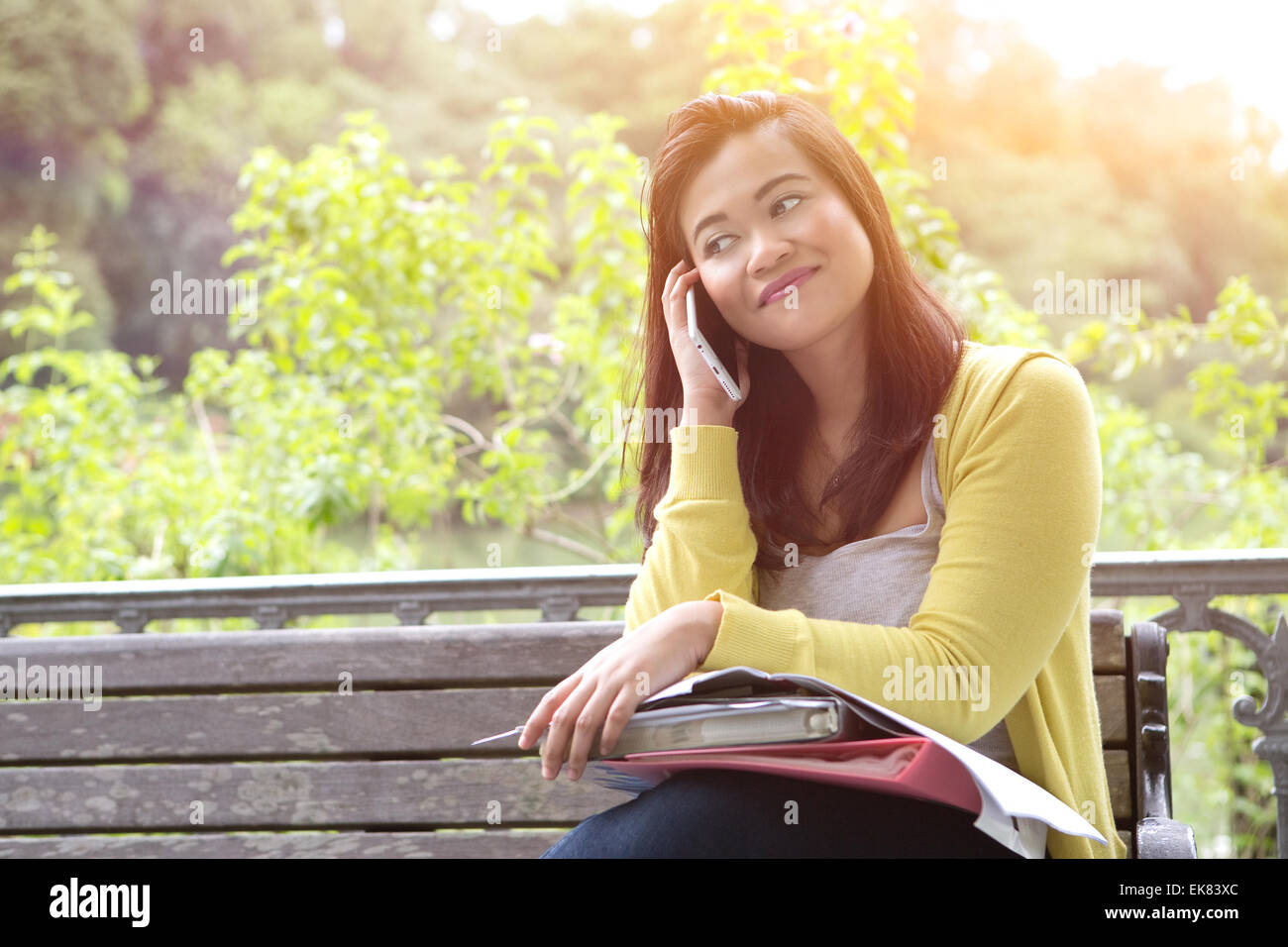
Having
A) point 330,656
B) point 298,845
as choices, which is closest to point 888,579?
point 330,656

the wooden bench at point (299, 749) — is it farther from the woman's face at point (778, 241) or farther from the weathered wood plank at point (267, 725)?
the woman's face at point (778, 241)

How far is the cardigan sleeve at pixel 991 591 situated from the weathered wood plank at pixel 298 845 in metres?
0.69

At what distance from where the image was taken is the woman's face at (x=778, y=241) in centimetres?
130

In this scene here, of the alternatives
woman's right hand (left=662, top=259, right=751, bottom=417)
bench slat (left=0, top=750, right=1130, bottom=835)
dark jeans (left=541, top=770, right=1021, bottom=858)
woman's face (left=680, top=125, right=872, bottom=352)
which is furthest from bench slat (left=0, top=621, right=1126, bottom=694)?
dark jeans (left=541, top=770, right=1021, bottom=858)

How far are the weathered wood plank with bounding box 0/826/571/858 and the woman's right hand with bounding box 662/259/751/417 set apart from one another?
2.26 ft

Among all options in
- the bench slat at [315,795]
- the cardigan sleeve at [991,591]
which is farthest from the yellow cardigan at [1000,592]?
the bench slat at [315,795]

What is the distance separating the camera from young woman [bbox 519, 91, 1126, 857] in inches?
38.5

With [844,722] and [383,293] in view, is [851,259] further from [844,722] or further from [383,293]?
[383,293]

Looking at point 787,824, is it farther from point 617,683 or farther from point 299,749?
point 299,749

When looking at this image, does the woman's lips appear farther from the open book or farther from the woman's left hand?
the open book

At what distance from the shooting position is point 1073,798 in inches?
44.8
